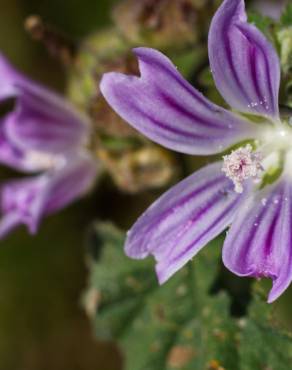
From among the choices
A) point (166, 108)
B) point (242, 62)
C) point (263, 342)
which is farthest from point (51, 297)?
point (242, 62)

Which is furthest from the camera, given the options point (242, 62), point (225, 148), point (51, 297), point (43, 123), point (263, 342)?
point (51, 297)

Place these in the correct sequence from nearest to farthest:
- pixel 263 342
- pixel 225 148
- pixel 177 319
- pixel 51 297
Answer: pixel 225 148 < pixel 263 342 < pixel 177 319 < pixel 51 297

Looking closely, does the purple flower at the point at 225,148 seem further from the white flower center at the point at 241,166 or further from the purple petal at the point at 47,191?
the purple petal at the point at 47,191

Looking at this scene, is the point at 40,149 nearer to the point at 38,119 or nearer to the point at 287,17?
the point at 38,119

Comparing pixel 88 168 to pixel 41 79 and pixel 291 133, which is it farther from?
pixel 41 79

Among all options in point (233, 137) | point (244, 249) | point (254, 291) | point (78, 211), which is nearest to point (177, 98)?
point (233, 137)

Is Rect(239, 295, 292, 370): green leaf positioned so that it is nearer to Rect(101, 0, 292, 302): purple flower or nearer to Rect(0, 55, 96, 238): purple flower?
Rect(101, 0, 292, 302): purple flower

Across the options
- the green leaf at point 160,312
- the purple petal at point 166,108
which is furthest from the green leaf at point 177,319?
the purple petal at point 166,108
